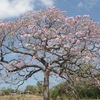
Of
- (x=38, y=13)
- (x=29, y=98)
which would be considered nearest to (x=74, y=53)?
(x=38, y=13)

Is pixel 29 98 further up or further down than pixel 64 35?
further down

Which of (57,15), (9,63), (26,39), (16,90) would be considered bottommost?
(16,90)

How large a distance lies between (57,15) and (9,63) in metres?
3.90

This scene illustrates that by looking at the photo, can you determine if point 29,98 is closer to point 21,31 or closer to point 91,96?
point 21,31

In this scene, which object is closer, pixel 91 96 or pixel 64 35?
pixel 64 35

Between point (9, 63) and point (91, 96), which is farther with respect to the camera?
point (91, 96)

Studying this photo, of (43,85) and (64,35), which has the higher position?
(64,35)

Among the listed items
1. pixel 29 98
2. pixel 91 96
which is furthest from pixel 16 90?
pixel 91 96

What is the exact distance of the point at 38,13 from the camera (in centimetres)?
2033

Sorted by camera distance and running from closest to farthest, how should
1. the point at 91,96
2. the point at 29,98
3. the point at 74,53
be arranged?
the point at 74,53 < the point at 29,98 < the point at 91,96

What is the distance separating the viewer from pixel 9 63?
65.1ft

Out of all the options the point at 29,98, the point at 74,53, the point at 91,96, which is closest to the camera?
the point at 74,53

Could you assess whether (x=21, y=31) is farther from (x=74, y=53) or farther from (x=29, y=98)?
(x=29, y=98)

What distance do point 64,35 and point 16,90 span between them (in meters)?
4.15
